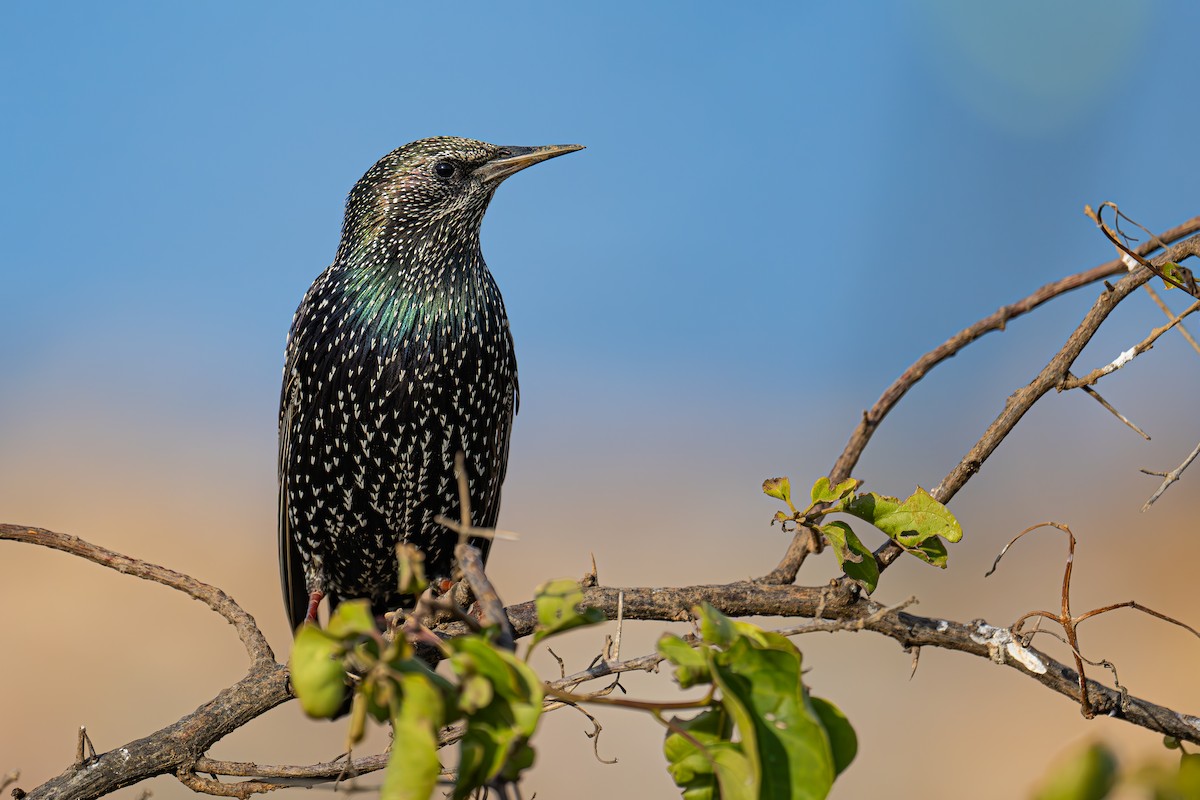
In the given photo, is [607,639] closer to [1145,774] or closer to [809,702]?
[809,702]

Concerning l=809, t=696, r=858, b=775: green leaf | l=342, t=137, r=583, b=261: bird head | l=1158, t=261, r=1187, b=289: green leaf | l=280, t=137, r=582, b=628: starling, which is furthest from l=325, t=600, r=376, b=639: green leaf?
l=342, t=137, r=583, b=261: bird head

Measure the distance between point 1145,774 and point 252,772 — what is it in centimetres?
199

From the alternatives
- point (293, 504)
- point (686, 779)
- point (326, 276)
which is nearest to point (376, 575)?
point (293, 504)

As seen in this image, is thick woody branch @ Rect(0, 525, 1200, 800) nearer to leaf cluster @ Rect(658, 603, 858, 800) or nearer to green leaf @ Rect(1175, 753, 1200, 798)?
leaf cluster @ Rect(658, 603, 858, 800)

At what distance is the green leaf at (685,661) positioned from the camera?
118 centimetres

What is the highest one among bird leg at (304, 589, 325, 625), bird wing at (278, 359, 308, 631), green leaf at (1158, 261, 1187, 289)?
bird wing at (278, 359, 308, 631)

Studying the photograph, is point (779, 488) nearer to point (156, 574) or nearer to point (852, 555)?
point (852, 555)

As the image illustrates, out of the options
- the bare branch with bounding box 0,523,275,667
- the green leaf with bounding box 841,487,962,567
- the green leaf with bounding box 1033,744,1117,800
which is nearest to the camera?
the green leaf with bounding box 1033,744,1117,800

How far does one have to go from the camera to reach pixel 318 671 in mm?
1057

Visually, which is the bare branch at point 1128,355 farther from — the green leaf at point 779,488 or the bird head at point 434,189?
the bird head at point 434,189

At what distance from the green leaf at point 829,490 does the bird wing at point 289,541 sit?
2.09m

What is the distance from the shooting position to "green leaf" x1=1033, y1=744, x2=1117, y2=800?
698mm

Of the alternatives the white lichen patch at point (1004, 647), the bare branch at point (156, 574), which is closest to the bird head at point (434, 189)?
the bare branch at point (156, 574)

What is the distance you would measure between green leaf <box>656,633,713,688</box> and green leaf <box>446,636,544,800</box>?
6.5 inches
